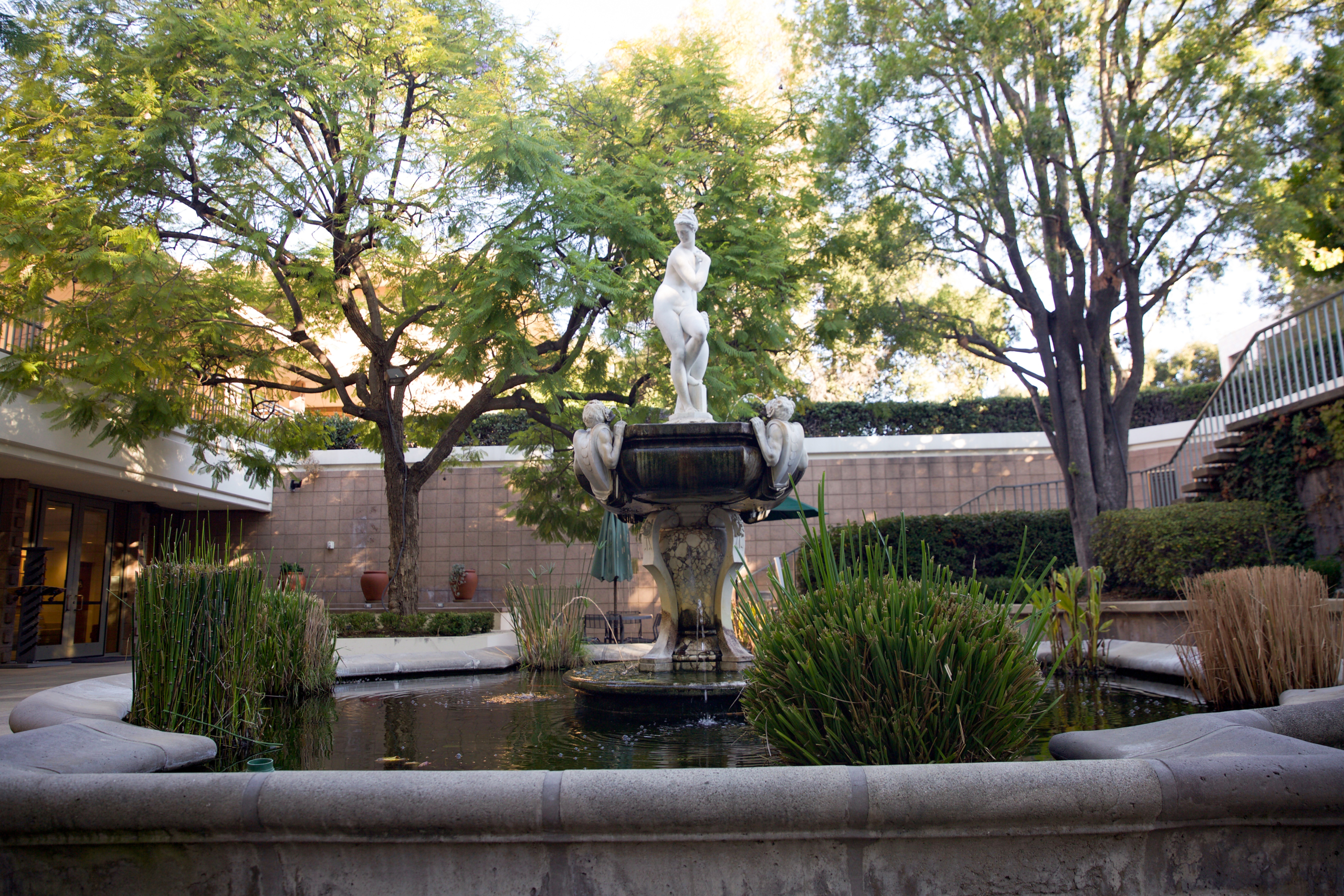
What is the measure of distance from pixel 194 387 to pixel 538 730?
8791mm

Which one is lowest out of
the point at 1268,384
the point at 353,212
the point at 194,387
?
the point at 1268,384

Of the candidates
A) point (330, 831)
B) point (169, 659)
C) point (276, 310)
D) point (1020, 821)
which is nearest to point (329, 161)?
point (276, 310)

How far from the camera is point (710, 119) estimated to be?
10711mm

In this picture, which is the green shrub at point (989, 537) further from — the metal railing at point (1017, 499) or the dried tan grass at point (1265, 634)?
the dried tan grass at point (1265, 634)

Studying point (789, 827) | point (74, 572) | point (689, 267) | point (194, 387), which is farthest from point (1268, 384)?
point (74, 572)

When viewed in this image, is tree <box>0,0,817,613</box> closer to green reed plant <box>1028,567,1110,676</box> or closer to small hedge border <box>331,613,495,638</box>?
small hedge border <box>331,613,495,638</box>

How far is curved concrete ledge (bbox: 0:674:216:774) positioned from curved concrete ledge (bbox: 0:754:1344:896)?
1.96 ft

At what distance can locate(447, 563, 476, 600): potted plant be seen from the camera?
15.3m

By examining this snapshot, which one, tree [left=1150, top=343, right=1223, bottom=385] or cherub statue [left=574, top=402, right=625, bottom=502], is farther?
tree [left=1150, top=343, right=1223, bottom=385]

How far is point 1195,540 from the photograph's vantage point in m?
9.00

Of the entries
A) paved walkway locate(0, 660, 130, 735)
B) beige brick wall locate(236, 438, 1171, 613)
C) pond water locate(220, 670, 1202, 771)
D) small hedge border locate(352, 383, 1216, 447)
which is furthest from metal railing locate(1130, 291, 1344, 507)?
paved walkway locate(0, 660, 130, 735)

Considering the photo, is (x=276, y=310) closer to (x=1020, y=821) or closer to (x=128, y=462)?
(x=128, y=462)

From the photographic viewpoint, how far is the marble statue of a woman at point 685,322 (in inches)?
233

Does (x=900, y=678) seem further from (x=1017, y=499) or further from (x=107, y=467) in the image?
(x=1017, y=499)
